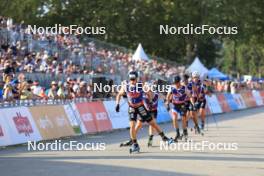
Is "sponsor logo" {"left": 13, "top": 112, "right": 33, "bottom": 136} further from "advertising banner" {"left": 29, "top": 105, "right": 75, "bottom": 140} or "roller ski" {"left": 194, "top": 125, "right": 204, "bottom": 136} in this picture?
"roller ski" {"left": 194, "top": 125, "right": 204, "bottom": 136}

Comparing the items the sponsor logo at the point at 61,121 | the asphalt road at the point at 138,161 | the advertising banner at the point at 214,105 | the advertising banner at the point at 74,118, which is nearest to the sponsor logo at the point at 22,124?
the asphalt road at the point at 138,161

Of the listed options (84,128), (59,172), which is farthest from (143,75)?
(59,172)

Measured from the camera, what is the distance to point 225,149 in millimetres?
18031

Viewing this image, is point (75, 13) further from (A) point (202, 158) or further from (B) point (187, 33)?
(A) point (202, 158)

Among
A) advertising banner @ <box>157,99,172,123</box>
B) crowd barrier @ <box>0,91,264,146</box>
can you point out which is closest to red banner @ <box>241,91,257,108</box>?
advertising banner @ <box>157,99,172,123</box>

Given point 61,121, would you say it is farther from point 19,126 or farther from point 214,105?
point 214,105

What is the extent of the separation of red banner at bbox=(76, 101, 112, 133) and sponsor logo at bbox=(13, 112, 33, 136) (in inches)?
146

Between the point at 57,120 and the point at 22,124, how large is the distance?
7.76ft

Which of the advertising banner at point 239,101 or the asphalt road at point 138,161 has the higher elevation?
the advertising banner at point 239,101

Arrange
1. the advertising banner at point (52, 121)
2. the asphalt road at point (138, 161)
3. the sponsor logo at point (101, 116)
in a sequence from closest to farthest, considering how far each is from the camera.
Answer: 1. the asphalt road at point (138, 161)
2. the advertising banner at point (52, 121)
3. the sponsor logo at point (101, 116)

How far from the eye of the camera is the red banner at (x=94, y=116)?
24.0 meters

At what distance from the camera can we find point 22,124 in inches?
786

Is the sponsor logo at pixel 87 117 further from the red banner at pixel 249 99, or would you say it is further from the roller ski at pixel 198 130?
the red banner at pixel 249 99

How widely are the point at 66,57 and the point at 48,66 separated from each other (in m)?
5.11
